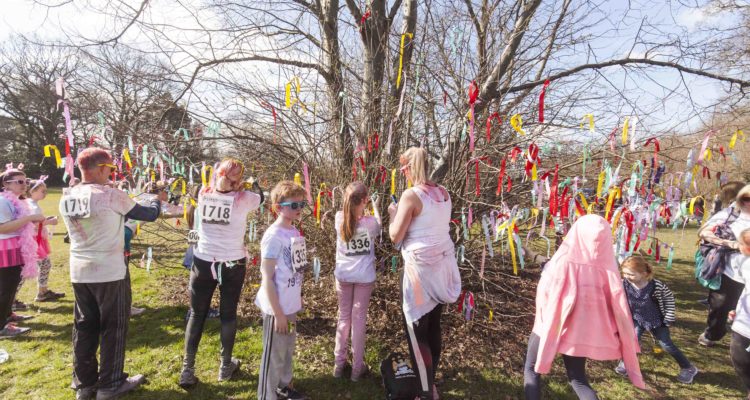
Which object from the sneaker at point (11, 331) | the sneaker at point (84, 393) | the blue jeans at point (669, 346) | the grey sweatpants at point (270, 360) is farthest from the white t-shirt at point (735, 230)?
the sneaker at point (11, 331)

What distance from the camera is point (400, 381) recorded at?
2.63 meters

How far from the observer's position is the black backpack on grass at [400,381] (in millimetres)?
2598

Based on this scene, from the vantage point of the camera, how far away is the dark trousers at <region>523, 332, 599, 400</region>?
204 cm

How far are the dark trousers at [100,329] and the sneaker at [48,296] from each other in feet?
10.6

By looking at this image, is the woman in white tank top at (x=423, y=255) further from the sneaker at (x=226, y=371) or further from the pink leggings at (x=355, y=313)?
the sneaker at (x=226, y=371)

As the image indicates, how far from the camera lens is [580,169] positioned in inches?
171

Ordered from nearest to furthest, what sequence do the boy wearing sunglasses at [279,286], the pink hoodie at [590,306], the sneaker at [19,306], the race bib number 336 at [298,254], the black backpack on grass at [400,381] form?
the pink hoodie at [590,306] → the boy wearing sunglasses at [279,286] → the race bib number 336 at [298,254] → the black backpack on grass at [400,381] → the sneaker at [19,306]

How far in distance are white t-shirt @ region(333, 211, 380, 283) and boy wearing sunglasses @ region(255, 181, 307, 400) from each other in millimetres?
390

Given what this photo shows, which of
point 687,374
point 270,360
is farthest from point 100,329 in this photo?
point 687,374

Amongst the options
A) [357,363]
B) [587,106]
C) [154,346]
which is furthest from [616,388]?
[154,346]

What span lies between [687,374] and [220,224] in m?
4.33

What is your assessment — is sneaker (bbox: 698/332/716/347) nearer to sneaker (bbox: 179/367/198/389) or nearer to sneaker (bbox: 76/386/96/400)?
sneaker (bbox: 179/367/198/389)

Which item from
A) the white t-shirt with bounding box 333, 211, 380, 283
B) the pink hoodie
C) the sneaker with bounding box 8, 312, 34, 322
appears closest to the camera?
the pink hoodie

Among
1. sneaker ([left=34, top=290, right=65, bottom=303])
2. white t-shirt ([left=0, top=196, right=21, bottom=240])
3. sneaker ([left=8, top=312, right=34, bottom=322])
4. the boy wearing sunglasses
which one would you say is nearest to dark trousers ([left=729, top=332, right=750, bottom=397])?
the boy wearing sunglasses
